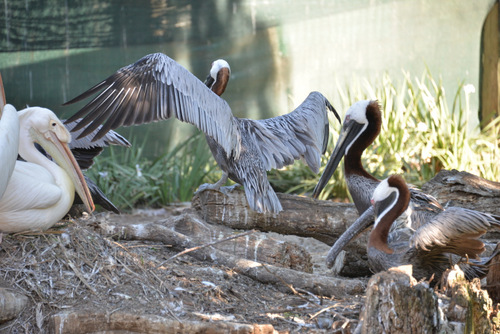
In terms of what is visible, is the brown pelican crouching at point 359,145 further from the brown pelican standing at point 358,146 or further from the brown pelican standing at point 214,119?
the brown pelican standing at point 214,119

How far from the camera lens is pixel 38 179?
11.6 feet

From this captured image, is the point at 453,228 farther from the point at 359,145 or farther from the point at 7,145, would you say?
the point at 7,145

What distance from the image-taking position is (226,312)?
10.8ft

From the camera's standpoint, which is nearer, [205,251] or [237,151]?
[205,251]

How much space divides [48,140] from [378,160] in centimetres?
419

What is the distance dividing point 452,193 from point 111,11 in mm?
4917

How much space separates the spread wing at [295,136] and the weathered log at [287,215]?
0.39 metres

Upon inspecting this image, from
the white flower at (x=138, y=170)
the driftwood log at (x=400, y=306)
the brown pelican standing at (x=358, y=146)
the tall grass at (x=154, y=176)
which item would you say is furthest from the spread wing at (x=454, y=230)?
the white flower at (x=138, y=170)

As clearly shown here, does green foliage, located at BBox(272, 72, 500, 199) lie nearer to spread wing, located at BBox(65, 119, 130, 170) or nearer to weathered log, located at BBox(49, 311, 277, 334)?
spread wing, located at BBox(65, 119, 130, 170)

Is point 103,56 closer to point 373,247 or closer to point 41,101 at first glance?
point 41,101

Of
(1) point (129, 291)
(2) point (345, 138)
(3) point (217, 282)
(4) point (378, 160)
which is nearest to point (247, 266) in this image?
(3) point (217, 282)

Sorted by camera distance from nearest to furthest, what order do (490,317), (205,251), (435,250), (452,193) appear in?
(490,317)
(435,250)
(205,251)
(452,193)

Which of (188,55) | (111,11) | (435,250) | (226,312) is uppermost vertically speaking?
(111,11)

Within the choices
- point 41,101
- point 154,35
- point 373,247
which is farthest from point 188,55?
point 373,247
